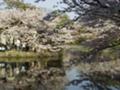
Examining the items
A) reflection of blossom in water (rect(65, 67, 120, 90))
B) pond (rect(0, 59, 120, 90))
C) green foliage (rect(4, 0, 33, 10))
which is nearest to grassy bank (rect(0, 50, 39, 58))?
pond (rect(0, 59, 120, 90))

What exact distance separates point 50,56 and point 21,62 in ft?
14.0

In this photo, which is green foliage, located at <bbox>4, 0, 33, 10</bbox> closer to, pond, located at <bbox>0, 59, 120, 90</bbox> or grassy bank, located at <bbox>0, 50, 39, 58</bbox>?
grassy bank, located at <bbox>0, 50, 39, 58</bbox>

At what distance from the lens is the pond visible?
538 inches

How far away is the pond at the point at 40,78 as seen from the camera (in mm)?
13656

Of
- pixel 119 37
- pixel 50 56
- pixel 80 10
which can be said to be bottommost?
pixel 50 56

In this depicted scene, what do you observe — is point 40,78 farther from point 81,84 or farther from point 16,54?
point 16,54

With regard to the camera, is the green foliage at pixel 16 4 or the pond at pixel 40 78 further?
the green foliage at pixel 16 4

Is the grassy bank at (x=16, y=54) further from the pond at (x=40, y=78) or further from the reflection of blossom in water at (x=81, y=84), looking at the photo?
the reflection of blossom in water at (x=81, y=84)

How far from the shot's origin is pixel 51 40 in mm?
27766

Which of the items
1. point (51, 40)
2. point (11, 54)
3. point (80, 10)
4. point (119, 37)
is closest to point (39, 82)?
point (119, 37)

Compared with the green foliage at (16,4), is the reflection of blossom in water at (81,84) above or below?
above

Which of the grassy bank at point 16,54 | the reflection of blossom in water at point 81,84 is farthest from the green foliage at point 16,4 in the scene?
the reflection of blossom in water at point 81,84

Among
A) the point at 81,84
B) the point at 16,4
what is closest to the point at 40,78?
the point at 81,84

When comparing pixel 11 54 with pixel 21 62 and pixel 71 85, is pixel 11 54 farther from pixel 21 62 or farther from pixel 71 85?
pixel 71 85
